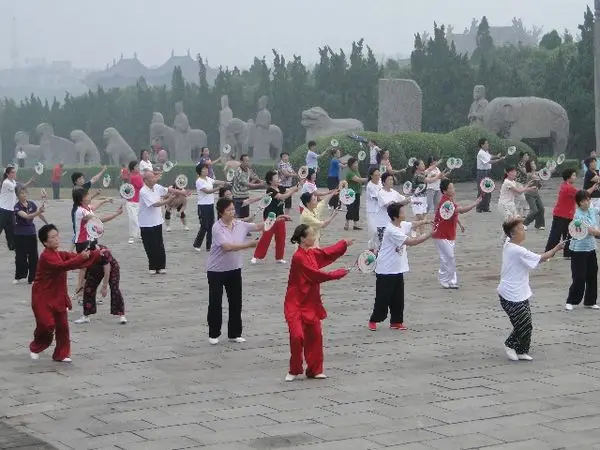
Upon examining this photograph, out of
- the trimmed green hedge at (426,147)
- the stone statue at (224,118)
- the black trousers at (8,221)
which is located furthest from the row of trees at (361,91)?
the black trousers at (8,221)

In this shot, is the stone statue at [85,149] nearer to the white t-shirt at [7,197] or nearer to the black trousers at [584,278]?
the white t-shirt at [7,197]

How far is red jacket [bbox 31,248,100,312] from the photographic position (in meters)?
12.1

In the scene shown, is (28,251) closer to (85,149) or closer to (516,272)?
(516,272)

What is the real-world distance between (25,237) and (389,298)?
617cm

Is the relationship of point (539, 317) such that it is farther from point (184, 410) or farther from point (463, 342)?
point (184, 410)

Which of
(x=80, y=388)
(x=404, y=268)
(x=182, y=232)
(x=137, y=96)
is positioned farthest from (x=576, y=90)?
(x=80, y=388)

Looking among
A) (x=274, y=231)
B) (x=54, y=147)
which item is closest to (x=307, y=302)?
(x=274, y=231)

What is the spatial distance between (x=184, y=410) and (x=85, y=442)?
110 centimetres

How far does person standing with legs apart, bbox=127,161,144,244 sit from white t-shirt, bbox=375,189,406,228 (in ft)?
12.8

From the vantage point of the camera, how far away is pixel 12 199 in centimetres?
1941

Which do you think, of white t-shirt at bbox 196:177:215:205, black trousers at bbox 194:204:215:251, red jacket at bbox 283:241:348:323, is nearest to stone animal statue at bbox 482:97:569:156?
black trousers at bbox 194:204:215:251

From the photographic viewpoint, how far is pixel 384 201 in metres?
17.4

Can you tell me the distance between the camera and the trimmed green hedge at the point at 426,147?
3384 centimetres

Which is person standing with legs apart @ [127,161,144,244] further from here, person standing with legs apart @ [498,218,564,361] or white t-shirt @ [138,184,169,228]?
person standing with legs apart @ [498,218,564,361]
